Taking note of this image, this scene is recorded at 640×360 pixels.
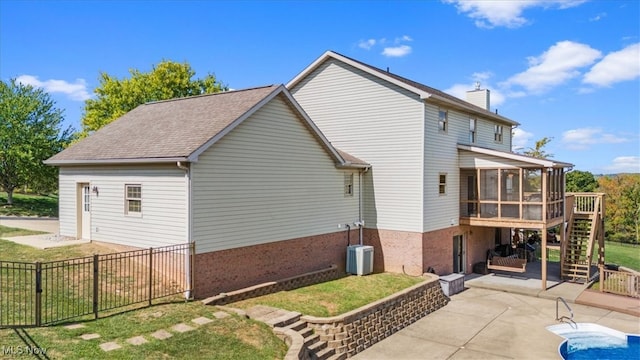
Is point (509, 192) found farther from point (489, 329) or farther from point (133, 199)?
point (133, 199)

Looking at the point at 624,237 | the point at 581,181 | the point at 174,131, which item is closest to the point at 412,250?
the point at 174,131

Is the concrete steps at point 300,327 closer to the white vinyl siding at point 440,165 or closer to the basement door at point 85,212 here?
the basement door at point 85,212

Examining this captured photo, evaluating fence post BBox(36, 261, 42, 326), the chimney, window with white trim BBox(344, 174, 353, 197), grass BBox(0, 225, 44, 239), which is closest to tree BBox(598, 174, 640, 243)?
the chimney

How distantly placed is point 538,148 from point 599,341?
33225mm

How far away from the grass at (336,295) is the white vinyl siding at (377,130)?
284 cm

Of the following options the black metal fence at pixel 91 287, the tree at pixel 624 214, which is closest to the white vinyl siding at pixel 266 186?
the black metal fence at pixel 91 287

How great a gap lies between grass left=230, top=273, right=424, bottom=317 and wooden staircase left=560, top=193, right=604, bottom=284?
28.9 feet

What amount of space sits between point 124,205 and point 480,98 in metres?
22.0

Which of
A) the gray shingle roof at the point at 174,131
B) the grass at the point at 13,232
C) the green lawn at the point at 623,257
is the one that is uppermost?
the gray shingle roof at the point at 174,131

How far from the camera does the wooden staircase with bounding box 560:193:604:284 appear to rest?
20.3 m

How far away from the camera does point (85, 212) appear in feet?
52.3

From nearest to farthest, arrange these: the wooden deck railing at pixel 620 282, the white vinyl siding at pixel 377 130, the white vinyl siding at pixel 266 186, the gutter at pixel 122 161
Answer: the gutter at pixel 122 161 → the white vinyl siding at pixel 266 186 → the wooden deck railing at pixel 620 282 → the white vinyl siding at pixel 377 130

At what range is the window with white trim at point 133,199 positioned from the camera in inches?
530

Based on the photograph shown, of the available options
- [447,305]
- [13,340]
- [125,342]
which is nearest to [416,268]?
[447,305]
